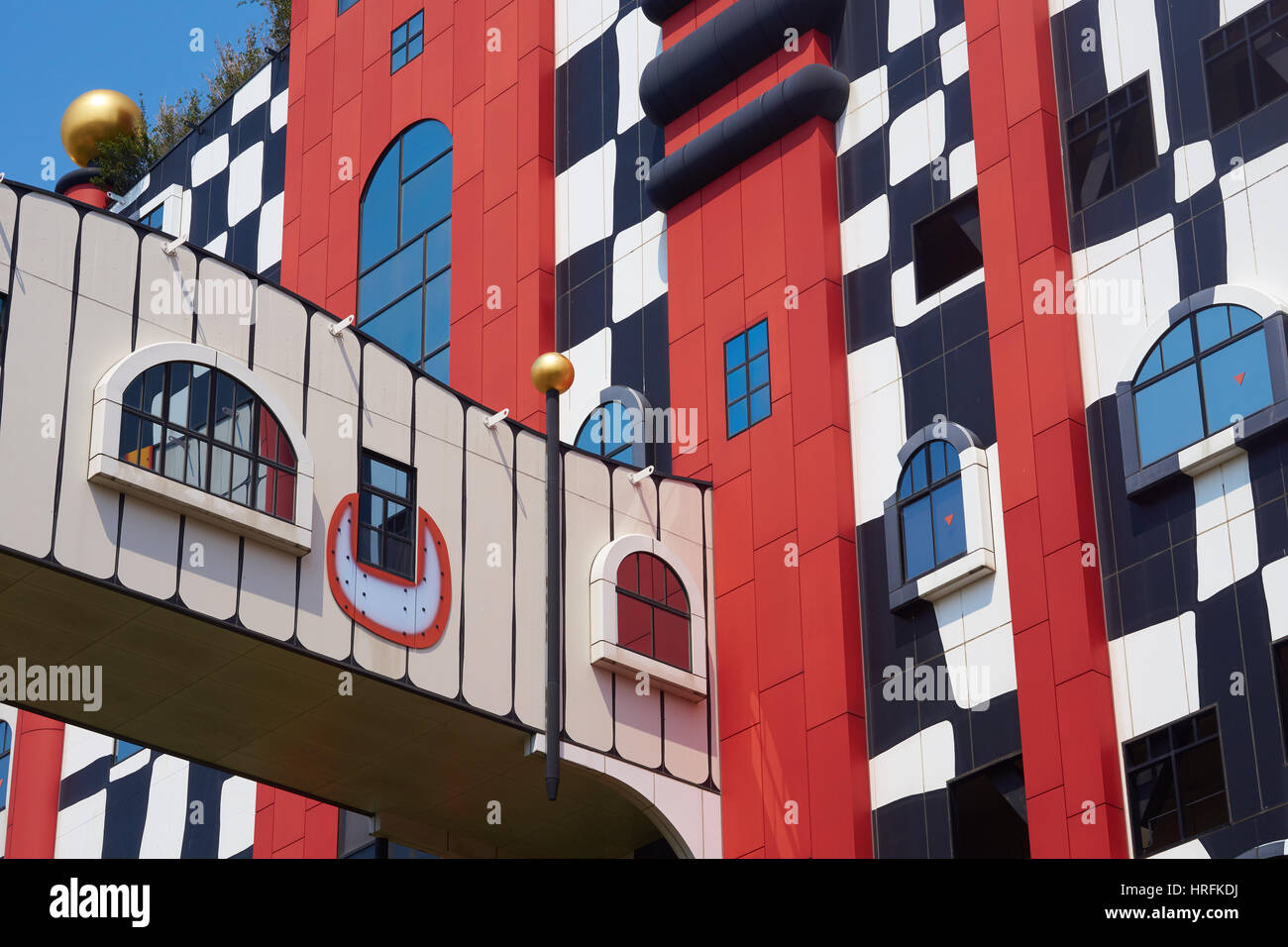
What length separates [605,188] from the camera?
91.1 feet

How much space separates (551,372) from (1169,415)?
681cm

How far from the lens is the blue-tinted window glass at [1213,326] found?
19.7m

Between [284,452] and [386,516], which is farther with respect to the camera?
[386,516]

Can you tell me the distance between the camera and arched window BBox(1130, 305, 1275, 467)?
759 inches

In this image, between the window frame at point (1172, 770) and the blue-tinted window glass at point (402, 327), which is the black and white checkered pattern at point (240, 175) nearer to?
the blue-tinted window glass at point (402, 327)

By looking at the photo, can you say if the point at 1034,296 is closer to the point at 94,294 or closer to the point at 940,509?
the point at 940,509

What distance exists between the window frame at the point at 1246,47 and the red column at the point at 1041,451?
1.94m

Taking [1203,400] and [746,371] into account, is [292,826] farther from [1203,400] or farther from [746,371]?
[1203,400]

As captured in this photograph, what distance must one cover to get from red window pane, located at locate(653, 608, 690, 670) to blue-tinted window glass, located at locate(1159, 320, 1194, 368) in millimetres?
6621

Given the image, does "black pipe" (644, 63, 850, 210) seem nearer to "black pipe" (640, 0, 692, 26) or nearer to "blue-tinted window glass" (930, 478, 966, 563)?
"black pipe" (640, 0, 692, 26)

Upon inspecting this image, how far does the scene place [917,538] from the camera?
2208 centimetres

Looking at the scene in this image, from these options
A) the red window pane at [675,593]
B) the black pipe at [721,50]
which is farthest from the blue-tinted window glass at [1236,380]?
the black pipe at [721,50]

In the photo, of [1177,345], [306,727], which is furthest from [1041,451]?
[306,727]
